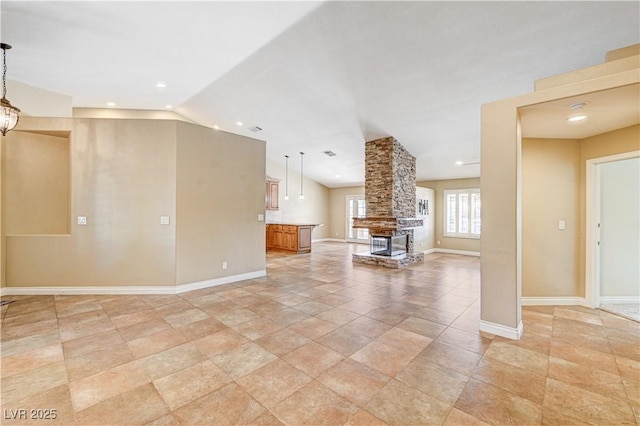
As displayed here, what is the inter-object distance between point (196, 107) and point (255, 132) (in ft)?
5.66

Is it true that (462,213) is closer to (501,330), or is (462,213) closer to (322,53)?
(501,330)

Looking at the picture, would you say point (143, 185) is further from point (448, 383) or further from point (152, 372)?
point (448, 383)

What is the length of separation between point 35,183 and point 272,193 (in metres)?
6.62

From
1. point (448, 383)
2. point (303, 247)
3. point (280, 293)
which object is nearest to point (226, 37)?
point (280, 293)

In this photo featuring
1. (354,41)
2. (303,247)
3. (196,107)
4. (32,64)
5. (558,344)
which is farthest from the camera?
(303,247)

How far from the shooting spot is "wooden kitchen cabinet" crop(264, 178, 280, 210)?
33.9 feet

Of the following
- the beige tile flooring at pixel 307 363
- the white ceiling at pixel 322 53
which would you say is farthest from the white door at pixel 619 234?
the white ceiling at pixel 322 53

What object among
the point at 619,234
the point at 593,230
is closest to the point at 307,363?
the point at 593,230

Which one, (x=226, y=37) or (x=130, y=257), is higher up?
(x=226, y=37)

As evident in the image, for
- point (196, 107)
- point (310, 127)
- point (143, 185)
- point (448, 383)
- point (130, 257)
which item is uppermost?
point (196, 107)

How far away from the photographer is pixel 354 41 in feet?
12.9

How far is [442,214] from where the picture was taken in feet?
32.2

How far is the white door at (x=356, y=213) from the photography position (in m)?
12.3

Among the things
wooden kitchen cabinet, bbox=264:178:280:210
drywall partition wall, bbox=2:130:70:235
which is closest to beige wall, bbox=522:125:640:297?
drywall partition wall, bbox=2:130:70:235
